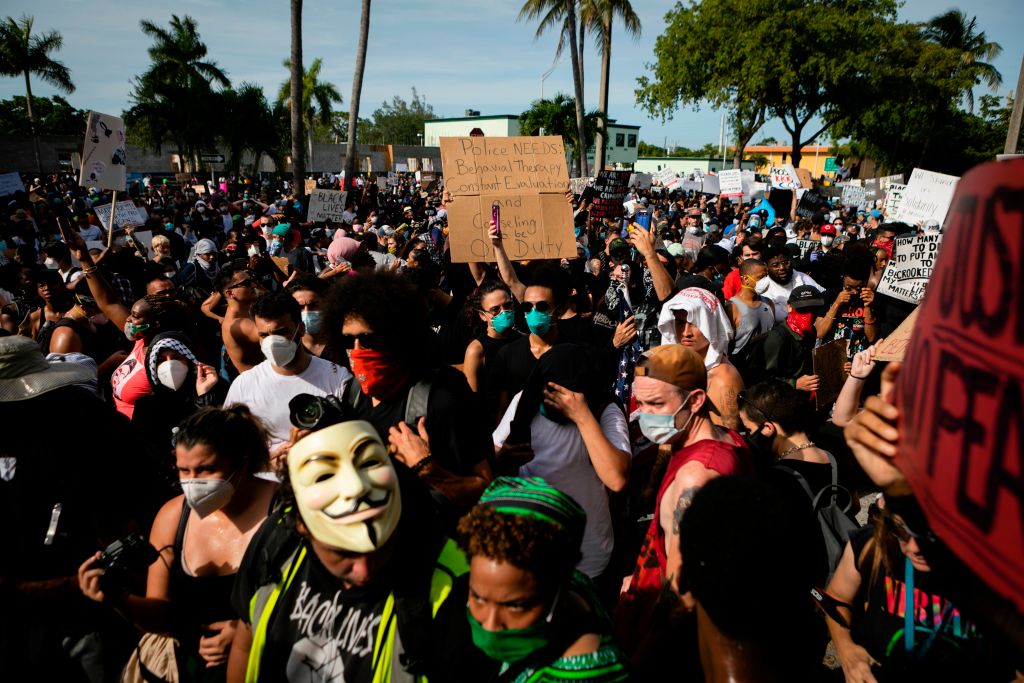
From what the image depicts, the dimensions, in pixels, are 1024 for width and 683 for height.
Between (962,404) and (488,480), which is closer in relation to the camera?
(962,404)

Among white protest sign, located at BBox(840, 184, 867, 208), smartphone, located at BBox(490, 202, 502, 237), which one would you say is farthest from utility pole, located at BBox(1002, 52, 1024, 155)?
smartphone, located at BBox(490, 202, 502, 237)

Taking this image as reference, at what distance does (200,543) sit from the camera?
2.39 m

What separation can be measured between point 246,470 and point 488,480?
0.98 m

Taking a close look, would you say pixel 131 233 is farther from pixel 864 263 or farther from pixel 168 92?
pixel 168 92

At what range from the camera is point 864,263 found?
531 cm

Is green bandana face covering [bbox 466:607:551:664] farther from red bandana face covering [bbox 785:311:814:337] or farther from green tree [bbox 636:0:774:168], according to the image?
green tree [bbox 636:0:774:168]

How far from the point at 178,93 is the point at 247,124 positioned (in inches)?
205

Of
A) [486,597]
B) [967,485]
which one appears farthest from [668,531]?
[967,485]

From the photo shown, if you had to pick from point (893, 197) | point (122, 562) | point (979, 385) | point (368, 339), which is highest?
point (893, 197)

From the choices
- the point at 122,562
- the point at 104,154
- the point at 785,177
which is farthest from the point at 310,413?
the point at 785,177

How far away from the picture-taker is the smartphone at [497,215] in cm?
573

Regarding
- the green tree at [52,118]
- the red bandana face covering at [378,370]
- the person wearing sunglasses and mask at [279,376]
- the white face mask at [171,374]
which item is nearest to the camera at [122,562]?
the red bandana face covering at [378,370]

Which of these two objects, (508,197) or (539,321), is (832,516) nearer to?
(539,321)

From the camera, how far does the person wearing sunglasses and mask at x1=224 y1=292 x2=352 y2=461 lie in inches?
135
